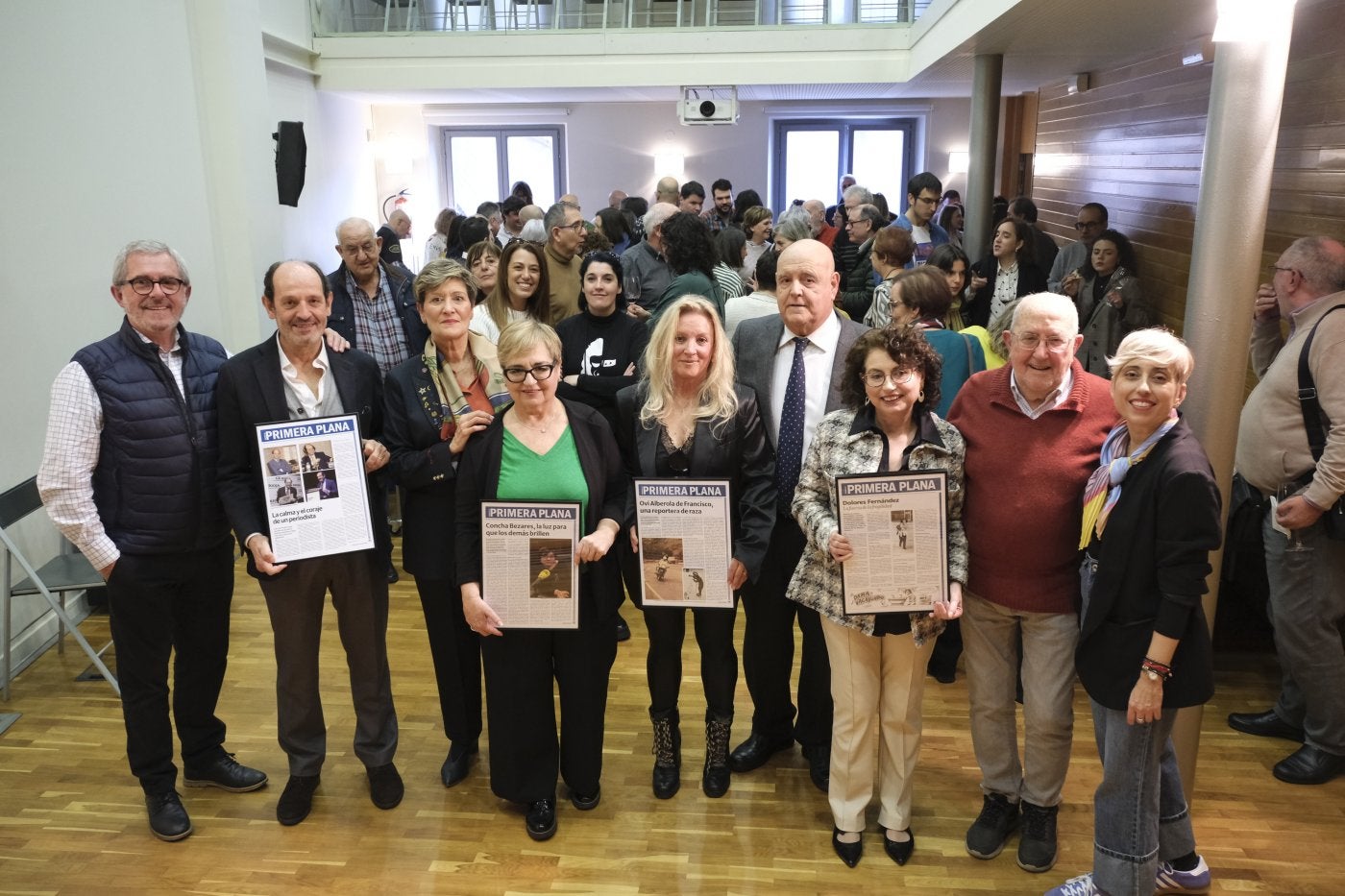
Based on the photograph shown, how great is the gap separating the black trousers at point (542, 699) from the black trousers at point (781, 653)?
1.68 ft

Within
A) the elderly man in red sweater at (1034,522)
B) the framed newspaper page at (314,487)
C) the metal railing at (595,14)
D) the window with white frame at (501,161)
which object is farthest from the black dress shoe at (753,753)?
the window with white frame at (501,161)

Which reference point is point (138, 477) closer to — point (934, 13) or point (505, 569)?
point (505, 569)

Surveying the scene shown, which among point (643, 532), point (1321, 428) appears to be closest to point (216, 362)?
point (643, 532)

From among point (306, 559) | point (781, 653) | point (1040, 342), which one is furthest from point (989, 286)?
point (306, 559)

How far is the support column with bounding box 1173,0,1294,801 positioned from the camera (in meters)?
2.56

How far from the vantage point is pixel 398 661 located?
4383mm

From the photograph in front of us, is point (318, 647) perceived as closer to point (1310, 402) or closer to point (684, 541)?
point (684, 541)

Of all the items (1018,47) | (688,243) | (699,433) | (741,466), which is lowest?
(741,466)

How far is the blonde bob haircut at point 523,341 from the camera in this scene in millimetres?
2834

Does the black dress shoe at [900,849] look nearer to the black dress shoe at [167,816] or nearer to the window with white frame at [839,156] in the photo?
the black dress shoe at [167,816]

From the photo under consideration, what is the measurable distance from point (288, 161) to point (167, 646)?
494 cm

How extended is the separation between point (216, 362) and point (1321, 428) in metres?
3.75

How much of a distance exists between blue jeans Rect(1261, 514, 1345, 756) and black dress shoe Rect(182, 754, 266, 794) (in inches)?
147

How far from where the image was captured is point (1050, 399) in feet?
8.64
